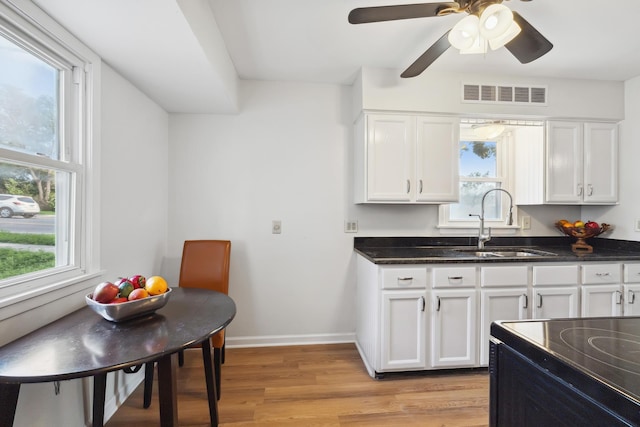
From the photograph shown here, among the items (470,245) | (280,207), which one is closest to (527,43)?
(470,245)

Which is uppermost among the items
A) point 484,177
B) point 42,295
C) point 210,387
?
point 484,177

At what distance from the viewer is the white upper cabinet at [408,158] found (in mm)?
2336

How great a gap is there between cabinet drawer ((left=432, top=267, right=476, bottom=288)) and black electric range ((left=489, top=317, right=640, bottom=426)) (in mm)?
1129

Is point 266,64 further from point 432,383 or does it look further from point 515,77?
point 432,383

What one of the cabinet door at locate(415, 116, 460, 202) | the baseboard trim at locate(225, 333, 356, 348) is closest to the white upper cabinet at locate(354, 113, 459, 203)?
the cabinet door at locate(415, 116, 460, 202)

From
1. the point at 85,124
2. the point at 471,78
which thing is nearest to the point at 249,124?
the point at 85,124

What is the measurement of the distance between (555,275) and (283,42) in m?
2.66

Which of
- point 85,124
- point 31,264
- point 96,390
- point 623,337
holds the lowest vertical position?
point 96,390

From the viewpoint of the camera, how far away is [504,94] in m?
2.41

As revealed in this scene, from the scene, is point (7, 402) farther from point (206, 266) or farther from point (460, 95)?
point (460, 95)

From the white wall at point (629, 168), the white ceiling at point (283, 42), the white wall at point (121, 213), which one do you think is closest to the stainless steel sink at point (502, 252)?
the white wall at point (629, 168)

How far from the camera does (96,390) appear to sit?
4.63ft

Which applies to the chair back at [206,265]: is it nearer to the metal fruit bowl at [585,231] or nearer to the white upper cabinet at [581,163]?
the white upper cabinet at [581,163]

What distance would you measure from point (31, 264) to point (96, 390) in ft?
2.25
